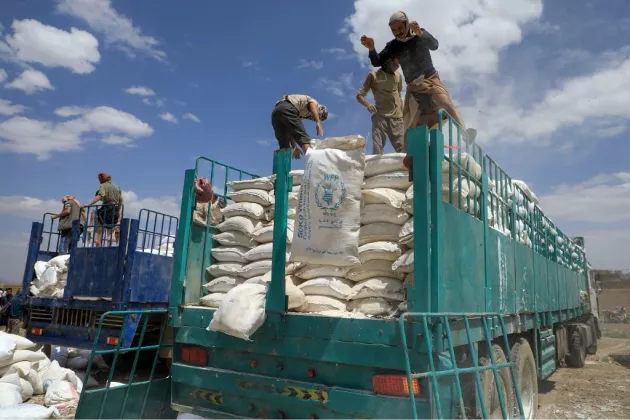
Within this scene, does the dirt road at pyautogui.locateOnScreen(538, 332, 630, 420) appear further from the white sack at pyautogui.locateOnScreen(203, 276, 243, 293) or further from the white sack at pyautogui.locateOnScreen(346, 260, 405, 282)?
the white sack at pyautogui.locateOnScreen(203, 276, 243, 293)

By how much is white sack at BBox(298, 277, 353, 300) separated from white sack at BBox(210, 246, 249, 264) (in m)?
0.76

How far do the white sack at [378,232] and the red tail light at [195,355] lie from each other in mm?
1476

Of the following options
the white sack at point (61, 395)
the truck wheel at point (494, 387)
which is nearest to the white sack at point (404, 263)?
the truck wheel at point (494, 387)

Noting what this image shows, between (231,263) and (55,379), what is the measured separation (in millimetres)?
3623

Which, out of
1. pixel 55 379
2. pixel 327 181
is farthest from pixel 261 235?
pixel 55 379

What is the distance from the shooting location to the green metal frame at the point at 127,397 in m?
3.47

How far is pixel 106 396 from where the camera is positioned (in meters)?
3.56

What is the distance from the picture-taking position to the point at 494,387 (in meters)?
3.68

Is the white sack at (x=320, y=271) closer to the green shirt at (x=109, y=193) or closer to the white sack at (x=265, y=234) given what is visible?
the white sack at (x=265, y=234)

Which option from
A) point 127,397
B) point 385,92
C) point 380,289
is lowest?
point 127,397

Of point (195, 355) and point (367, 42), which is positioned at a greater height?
point (367, 42)

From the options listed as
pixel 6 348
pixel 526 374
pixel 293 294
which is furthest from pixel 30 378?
pixel 526 374

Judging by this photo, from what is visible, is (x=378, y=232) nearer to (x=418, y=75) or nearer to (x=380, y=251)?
(x=380, y=251)

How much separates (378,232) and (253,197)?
4.35 feet
